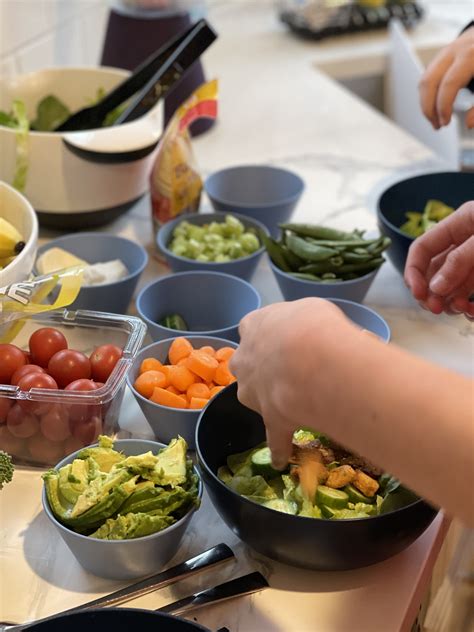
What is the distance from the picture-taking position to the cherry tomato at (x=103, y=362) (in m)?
1.09

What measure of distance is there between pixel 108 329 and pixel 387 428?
0.55 metres

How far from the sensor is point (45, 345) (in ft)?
3.68

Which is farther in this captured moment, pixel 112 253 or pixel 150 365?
pixel 112 253

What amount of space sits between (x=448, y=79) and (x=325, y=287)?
0.44 m

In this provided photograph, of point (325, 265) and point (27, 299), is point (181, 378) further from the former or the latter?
point (325, 265)

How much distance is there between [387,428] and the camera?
692mm

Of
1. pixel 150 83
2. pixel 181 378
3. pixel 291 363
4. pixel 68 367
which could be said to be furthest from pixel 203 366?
pixel 150 83

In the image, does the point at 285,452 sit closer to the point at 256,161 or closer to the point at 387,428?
the point at 387,428

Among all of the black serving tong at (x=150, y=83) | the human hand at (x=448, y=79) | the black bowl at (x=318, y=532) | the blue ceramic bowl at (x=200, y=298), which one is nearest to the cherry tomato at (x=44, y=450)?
the black bowl at (x=318, y=532)

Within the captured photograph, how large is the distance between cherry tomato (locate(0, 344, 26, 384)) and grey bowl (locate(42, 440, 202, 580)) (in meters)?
0.20

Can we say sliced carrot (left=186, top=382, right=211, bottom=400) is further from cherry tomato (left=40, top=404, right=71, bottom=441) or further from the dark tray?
the dark tray

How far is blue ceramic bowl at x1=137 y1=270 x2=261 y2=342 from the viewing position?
1316 millimetres

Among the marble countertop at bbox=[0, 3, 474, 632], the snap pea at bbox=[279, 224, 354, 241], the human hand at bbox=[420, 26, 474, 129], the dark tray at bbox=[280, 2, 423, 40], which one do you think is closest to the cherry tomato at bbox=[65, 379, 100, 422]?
the marble countertop at bbox=[0, 3, 474, 632]

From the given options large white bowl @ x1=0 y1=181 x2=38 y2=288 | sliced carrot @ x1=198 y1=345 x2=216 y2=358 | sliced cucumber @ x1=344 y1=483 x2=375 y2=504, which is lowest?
sliced carrot @ x1=198 y1=345 x2=216 y2=358
